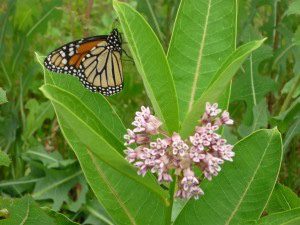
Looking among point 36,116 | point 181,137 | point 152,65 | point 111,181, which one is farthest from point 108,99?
point 181,137

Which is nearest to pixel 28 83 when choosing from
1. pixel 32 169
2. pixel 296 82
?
pixel 32 169

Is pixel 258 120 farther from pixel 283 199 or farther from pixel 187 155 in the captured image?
pixel 187 155

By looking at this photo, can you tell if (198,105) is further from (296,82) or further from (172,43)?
(296,82)

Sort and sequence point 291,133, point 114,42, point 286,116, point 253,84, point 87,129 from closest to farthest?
point 87,129 < point 286,116 < point 291,133 < point 114,42 < point 253,84

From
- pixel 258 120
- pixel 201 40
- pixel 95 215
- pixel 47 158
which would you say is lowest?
pixel 95 215

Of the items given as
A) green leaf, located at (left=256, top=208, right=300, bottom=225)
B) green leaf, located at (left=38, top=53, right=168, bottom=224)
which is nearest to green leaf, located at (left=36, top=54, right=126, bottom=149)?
green leaf, located at (left=38, top=53, right=168, bottom=224)

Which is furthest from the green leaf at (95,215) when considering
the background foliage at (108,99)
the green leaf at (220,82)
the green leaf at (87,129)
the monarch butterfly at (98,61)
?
the green leaf at (220,82)

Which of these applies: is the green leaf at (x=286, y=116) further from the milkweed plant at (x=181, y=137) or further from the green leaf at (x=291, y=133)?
the milkweed plant at (x=181, y=137)

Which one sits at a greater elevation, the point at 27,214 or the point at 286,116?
the point at 286,116
